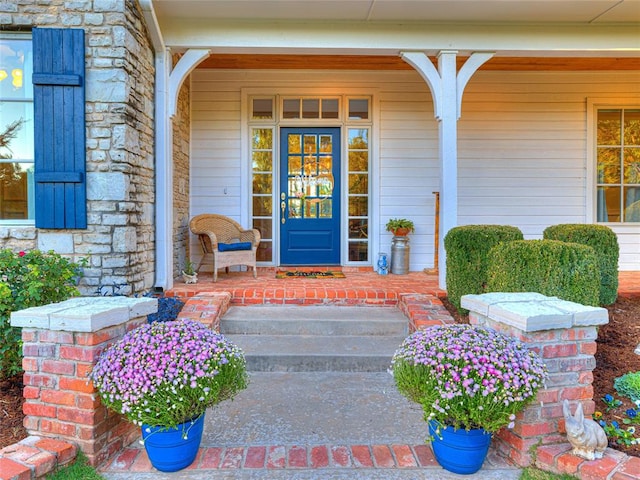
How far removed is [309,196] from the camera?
18.3 ft

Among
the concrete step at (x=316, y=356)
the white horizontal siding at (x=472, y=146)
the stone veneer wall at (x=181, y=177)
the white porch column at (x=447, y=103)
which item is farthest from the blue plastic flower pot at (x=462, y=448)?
the white horizontal siding at (x=472, y=146)

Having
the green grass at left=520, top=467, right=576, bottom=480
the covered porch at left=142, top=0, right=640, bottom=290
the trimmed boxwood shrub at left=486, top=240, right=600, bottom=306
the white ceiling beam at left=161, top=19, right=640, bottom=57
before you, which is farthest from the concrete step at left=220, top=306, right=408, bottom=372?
the white ceiling beam at left=161, top=19, right=640, bottom=57

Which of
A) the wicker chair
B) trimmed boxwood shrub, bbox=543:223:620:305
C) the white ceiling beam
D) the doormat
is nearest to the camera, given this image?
trimmed boxwood shrub, bbox=543:223:620:305

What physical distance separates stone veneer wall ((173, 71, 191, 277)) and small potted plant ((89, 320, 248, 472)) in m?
3.08

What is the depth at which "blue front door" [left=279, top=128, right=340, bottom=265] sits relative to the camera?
5.54 metres

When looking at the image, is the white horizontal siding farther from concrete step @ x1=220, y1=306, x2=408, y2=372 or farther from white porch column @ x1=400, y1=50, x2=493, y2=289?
concrete step @ x1=220, y1=306, x2=408, y2=372

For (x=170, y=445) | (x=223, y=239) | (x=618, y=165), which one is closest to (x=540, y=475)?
(x=170, y=445)

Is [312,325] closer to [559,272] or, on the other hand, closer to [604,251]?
[559,272]

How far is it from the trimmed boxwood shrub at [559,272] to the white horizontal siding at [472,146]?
2.95 metres

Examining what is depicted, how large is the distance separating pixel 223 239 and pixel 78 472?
3.66 m

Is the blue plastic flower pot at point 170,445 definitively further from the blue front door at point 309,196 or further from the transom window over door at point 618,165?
the transom window over door at point 618,165

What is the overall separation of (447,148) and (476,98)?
189cm

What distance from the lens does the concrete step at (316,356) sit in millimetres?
2889

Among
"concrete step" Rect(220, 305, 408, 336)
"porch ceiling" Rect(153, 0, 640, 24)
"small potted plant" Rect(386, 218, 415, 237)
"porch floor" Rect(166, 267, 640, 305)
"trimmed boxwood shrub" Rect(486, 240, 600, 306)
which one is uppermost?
"porch ceiling" Rect(153, 0, 640, 24)
